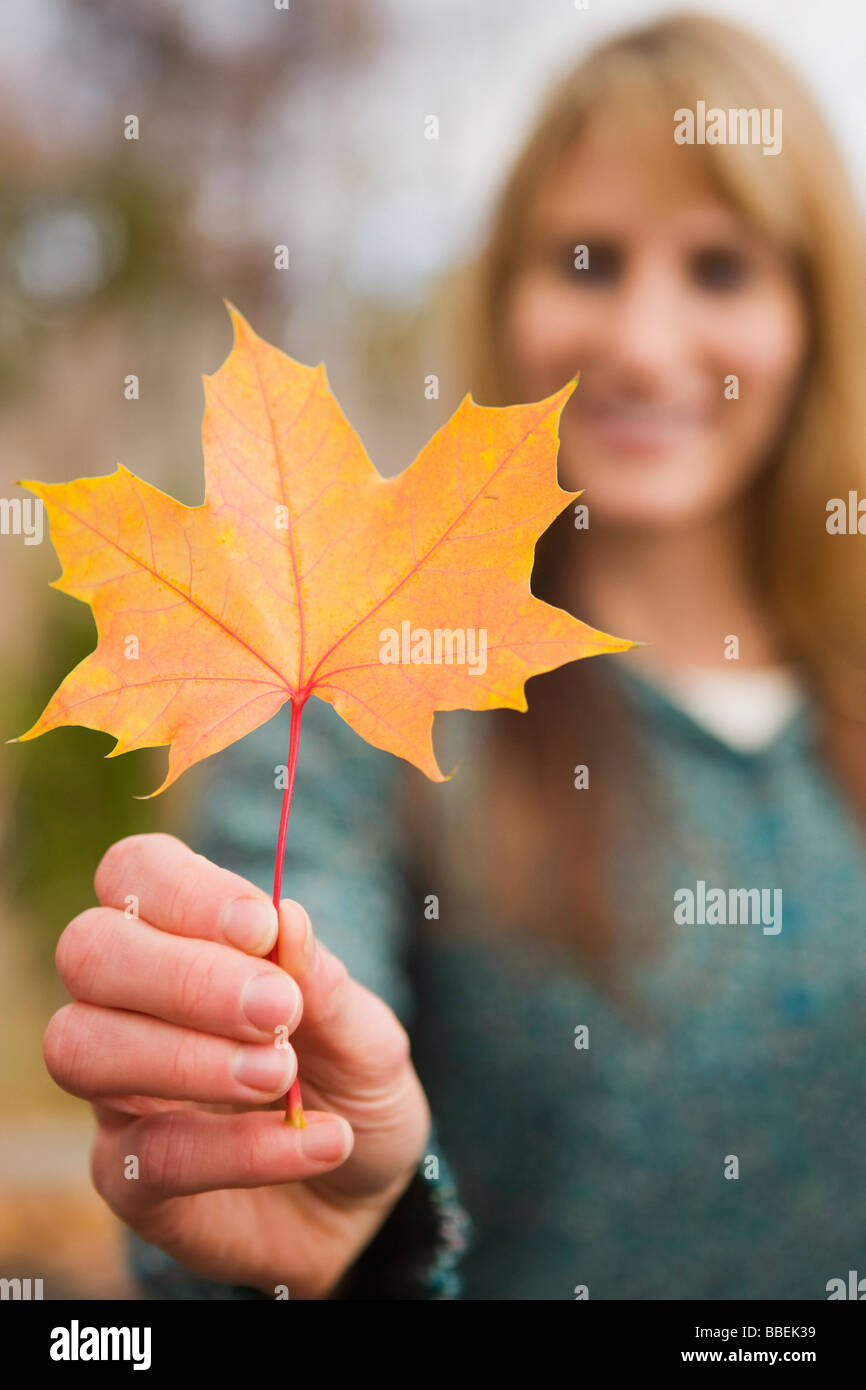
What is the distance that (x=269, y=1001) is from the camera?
0.36m

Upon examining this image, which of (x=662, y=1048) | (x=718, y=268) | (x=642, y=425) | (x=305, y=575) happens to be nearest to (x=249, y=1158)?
(x=305, y=575)

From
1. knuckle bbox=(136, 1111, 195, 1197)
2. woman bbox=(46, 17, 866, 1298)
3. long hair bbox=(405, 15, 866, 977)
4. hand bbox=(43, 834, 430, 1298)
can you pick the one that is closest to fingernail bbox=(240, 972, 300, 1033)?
hand bbox=(43, 834, 430, 1298)

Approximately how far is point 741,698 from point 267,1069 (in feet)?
2.46

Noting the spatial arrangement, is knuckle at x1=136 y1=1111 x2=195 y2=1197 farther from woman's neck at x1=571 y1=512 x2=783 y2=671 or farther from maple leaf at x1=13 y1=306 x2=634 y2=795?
woman's neck at x1=571 y1=512 x2=783 y2=671

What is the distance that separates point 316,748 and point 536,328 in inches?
16.9

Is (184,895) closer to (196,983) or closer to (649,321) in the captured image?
(196,983)

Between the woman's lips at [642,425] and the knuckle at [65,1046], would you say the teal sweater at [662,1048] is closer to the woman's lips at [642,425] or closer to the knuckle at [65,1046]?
the woman's lips at [642,425]

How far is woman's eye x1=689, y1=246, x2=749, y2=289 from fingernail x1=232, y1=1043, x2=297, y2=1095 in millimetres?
739

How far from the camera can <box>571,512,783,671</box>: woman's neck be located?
3.30 ft

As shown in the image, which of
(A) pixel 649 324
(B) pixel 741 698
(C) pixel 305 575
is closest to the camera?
(C) pixel 305 575

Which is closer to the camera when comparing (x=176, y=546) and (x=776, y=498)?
(x=176, y=546)

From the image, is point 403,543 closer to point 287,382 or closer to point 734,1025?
point 287,382

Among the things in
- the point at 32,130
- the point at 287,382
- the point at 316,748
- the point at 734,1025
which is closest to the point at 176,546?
the point at 287,382

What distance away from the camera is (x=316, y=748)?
0.93 m
